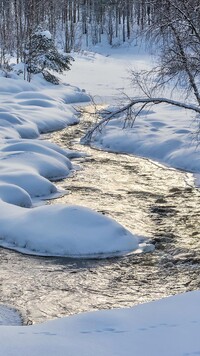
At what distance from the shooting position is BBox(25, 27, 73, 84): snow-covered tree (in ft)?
77.0

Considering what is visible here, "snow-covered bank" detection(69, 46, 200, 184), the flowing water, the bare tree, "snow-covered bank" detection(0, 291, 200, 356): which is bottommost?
"snow-covered bank" detection(69, 46, 200, 184)

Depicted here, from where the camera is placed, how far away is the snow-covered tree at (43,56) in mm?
23469

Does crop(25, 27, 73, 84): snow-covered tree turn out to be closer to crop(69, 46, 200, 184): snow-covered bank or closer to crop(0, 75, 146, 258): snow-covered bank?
crop(69, 46, 200, 184): snow-covered bank

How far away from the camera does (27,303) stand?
19.7 feet

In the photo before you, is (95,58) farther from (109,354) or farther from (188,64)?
(109,354)

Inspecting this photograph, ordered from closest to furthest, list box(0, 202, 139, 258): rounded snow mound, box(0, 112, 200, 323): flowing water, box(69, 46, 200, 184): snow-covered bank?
box(0, 112, 200, 323): flowing water
box(0, 202, 139, 258): rounded snow mound
box(69, 46, 200, 184): snow-covered bank

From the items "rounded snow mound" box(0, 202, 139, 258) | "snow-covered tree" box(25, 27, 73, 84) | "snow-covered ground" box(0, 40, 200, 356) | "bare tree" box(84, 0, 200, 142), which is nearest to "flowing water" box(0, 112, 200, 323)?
"rounded snow mound" box(0, 202, 139, 258)

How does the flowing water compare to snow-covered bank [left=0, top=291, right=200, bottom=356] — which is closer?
snow-covered bank [left=0, top=291, right=200, bottom=356]

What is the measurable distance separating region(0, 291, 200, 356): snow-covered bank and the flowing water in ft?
4.16

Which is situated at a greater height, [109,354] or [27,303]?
[109,354]

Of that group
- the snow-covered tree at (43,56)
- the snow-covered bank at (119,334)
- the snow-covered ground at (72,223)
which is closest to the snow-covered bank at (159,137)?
the snow-covered ground at (72,223)

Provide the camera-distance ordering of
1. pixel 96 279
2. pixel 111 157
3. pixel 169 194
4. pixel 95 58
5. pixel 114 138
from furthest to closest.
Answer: pixel 95 58 < pixel 114 138 < pixel 111 157 < pixel 169 194 < pixel 96 279

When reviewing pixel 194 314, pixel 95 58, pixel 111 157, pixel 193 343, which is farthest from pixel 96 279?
pixel 95 58

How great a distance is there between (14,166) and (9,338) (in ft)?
22.8
